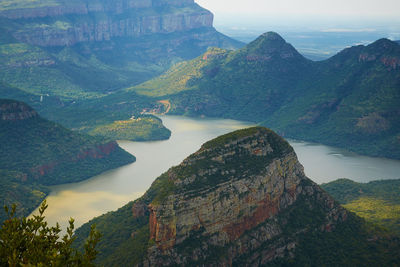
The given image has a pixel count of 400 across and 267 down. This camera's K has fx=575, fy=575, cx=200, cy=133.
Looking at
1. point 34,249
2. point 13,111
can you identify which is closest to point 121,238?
point 34,249

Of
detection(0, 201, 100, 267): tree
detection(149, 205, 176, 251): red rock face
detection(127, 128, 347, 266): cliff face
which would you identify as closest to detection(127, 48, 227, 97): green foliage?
detection(127, 128, 347, 266): cliff face

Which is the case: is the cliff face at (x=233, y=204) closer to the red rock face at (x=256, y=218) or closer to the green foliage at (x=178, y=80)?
the red rock face at (x=256, y=218)

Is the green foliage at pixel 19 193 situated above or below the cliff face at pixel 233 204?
below

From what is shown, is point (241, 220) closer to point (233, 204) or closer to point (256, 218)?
point (233, 204)

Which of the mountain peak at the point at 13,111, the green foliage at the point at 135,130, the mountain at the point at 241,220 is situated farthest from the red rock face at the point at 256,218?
the green foliage at the point at 135,130

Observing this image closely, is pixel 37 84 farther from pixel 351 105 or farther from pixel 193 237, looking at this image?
pixel 193 237

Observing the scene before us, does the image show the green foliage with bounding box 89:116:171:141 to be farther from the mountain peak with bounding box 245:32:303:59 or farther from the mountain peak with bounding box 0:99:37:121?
the mountain peak with bounding box 245:32:303:59

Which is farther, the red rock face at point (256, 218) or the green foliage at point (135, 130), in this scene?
the green foliage at point (135, 130)
